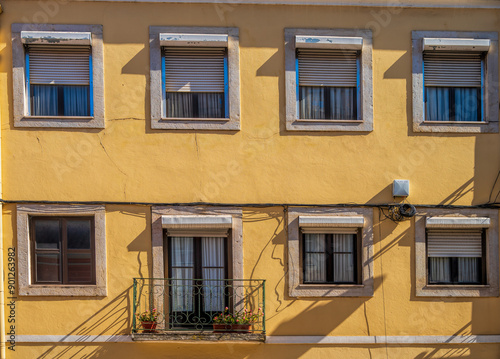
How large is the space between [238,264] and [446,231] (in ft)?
11.9

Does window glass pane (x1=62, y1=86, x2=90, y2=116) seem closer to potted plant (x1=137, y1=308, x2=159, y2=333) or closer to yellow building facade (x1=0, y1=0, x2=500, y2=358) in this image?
yellow building facade (x1=0, y1=0, x2=500, y2=358)

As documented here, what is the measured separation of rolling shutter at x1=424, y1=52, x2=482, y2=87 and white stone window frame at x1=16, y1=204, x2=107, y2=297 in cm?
612

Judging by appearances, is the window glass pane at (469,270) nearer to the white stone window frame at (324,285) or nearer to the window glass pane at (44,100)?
the white stone window frame at (324,285)

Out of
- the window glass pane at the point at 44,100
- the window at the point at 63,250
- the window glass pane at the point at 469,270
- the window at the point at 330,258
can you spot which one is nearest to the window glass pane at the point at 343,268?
the window at the point at 330,258

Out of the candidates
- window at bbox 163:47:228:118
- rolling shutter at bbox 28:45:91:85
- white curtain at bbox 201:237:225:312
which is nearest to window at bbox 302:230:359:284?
white curtain at bbox 201:237:225:312

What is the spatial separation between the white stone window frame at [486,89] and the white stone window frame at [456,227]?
55.4 inches

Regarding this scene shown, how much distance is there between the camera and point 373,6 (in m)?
8.29

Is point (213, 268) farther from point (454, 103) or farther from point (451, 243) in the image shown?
point (454, 103)

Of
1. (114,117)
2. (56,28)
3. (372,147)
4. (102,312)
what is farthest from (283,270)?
(56,28)

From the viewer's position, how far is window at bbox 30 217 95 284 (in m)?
8.07

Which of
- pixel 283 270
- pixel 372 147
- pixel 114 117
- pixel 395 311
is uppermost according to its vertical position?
pixel 114 117

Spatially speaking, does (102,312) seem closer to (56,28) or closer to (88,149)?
(88,149)

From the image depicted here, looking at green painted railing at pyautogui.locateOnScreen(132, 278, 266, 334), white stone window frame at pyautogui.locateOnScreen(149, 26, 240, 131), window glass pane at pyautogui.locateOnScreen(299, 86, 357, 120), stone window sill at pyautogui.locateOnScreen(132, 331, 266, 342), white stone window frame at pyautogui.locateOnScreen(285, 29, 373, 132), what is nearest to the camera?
stone window sill at pyautogui.locateOnScreen(132, 331, 266, 342)

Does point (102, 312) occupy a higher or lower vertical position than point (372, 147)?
lower
